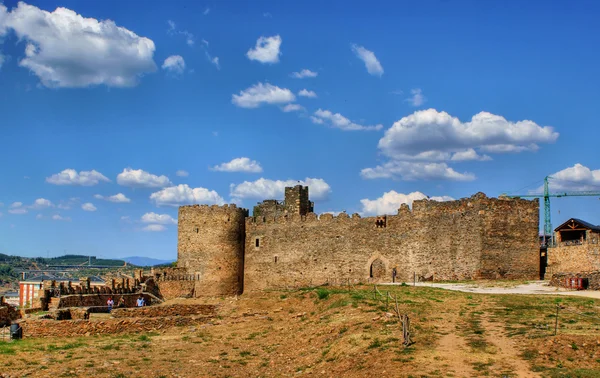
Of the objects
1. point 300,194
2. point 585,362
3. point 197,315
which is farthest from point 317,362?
point 300,194

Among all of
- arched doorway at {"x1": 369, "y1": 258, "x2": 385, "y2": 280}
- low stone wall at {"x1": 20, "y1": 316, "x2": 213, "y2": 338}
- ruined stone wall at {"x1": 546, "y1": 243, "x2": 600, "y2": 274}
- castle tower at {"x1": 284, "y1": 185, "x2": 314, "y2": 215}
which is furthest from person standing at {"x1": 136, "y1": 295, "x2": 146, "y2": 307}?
ruined stone wall at {"x1": 546, "y1": 243, "x2": 600, "y2": 274}

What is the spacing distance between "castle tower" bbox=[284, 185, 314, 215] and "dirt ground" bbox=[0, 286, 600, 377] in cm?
1974

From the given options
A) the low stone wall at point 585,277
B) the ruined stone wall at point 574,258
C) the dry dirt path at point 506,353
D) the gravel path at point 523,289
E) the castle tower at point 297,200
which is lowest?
the dry dirt path at point 506,353

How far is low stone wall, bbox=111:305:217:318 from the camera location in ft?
98.3

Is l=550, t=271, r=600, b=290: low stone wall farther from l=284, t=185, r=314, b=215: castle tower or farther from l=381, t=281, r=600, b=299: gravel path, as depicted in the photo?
l=284, t=185, r=314, b=215: castle tower

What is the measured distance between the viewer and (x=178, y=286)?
46.8 meters

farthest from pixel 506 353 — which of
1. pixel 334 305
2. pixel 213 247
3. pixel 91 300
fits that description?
pixel 213 247

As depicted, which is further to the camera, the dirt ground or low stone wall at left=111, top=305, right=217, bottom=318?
low stone wall at left=111, top=305, right=217, bottom=318

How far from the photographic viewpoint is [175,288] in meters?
46.7

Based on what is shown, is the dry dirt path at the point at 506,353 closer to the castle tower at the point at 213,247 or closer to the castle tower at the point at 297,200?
the castle tower at the point at 213,247

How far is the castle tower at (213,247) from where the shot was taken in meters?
47.2

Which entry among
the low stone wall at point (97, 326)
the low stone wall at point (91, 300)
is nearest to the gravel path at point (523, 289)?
the low stone wall at point (97, 326)

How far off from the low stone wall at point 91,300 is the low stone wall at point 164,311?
17.9 feet

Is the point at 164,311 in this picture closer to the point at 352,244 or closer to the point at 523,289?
the point at 352,244
